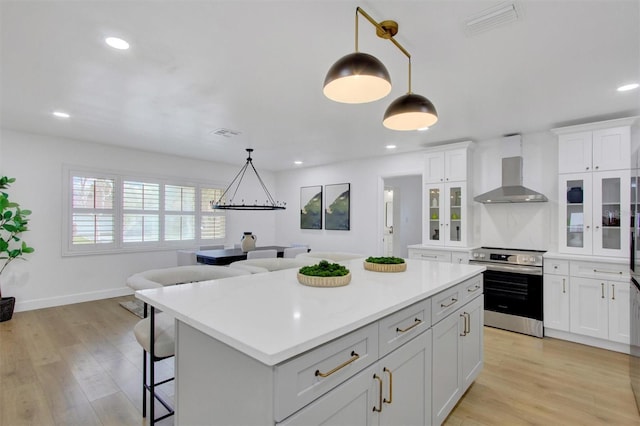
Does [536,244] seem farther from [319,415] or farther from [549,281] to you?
[319,415]

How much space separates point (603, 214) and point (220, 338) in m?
4.33

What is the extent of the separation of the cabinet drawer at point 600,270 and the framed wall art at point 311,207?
14.4 ft

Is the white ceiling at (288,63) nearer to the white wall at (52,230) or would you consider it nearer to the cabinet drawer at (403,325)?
the white wall at (52,230)

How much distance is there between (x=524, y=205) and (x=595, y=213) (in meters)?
0.83

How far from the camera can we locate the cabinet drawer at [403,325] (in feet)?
4.63

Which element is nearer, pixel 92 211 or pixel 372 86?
pixel 372 86

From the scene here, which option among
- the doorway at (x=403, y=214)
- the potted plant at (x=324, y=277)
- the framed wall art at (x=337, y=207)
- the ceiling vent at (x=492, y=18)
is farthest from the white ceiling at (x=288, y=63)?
the doorway at (x=403, y=214)

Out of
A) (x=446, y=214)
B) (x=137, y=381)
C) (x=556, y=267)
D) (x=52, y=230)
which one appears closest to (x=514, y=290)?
(x=556, y=267)

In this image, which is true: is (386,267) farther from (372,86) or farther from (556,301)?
(556,301)

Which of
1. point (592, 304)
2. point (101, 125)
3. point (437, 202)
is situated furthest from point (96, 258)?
point (592, 304)

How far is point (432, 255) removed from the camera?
460 cm

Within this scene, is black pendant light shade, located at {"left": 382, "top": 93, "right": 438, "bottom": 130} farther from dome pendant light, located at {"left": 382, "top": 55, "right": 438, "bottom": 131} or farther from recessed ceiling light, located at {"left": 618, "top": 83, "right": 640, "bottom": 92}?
recessed ceiling light, located at {"left": 618, "top": 83, "right": 640, "bottom": 92}

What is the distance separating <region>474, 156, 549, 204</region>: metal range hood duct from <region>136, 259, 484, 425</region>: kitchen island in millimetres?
2570

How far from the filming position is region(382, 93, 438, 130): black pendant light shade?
1.81 metres
